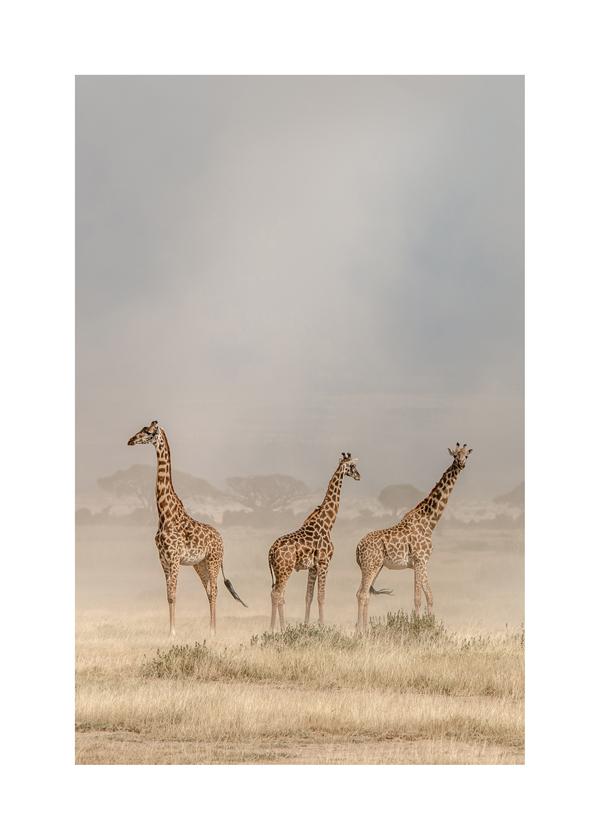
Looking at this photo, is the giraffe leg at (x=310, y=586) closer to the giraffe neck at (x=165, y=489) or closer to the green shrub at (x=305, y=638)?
the green shrub at (x=305, y=638)

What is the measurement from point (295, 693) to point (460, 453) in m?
2.95

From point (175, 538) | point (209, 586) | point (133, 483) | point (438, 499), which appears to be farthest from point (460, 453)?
point (133, 483)

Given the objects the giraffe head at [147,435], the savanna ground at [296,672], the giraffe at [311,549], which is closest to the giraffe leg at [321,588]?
the giraffe at [311,549]

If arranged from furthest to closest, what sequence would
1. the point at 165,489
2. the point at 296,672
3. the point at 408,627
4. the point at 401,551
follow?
1. the point at 401,551
2. the point at 165,489
3. the point at 408,627
4. the point at 296,672

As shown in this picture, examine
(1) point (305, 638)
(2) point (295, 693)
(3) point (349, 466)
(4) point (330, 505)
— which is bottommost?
(2) point (295, 693)

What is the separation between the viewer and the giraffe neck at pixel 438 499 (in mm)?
12875

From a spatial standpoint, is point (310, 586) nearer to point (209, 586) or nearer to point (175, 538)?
point (209, 586)

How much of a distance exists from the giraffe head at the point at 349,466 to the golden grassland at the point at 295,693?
1387 millimetres

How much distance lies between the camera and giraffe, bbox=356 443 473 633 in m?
12.5

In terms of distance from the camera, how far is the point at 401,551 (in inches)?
497

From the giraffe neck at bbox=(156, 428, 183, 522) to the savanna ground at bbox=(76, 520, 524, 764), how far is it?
47cm

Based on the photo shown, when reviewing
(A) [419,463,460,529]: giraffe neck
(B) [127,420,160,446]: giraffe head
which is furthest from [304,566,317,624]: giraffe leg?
(B) [127,420,160,446]: giraffe head

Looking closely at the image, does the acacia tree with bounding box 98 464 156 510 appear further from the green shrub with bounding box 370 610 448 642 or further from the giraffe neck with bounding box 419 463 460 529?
the giraffe neck with bounding box 419 463 460 529
